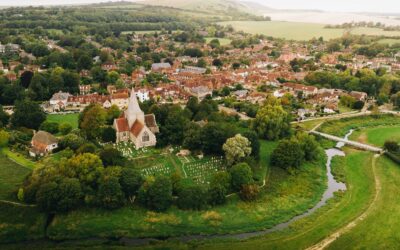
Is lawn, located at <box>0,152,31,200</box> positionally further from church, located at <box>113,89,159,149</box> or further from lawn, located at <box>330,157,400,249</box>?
lawn, located at <box>330,157,400,249</box>

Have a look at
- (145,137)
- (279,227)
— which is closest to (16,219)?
(145,137)

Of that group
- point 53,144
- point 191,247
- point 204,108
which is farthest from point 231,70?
point 191,247

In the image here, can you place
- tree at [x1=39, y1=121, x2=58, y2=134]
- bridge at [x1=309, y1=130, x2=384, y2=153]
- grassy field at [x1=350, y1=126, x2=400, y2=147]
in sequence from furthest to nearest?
grassy field at [x1=350, y1=126, x2=400, y2=147], tree at [x1=39, y1=121, x2=58, y2=134], bridge at [x1=309, y1=130, x2=384, y2=153]

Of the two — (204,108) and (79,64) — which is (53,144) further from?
(79,64)

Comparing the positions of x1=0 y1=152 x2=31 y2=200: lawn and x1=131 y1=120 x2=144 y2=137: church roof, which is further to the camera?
x1=131 y1=120 x2=144 y2=137: church roof

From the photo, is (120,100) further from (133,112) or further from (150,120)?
(133,112)

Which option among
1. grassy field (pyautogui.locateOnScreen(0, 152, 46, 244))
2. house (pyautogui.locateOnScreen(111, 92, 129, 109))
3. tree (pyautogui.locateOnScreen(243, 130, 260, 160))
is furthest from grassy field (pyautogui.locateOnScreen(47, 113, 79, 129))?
Result: tree (pyautogui.locateOnScreen(243, 130, 260, 160))
